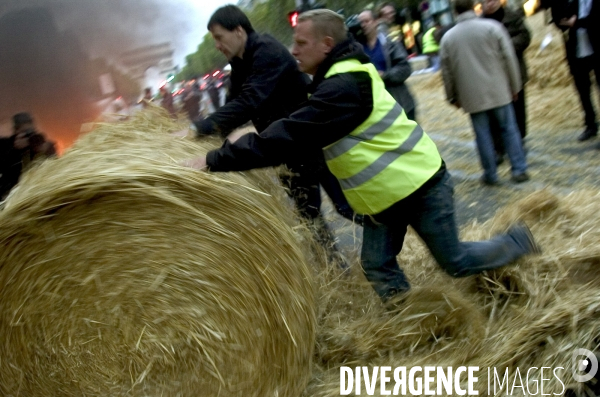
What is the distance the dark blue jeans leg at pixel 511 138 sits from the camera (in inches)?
216

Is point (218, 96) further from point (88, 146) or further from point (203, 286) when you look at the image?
point (203, 286)

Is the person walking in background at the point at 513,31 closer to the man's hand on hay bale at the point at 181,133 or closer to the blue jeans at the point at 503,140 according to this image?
the blue jeans at the point at 503,140

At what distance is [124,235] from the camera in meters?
2.55

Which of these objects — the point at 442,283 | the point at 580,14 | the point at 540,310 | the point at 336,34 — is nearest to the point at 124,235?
the point at 336,34

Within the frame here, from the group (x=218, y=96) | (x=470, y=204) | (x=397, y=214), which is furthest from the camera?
(x=218, y=96)

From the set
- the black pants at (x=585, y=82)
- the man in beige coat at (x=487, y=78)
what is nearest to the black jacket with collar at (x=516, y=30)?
the black pants at (x=585, y=82)

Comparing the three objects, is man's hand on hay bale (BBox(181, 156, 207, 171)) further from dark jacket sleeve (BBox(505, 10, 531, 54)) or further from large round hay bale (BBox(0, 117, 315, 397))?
dark jacket sleeve (BBox(505, 10, 531, 54))

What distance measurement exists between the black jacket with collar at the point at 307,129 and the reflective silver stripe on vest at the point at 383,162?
0.21 meters

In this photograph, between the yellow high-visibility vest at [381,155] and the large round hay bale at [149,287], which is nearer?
the large round hay bale at [149,287]

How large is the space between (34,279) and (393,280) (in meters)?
1.65

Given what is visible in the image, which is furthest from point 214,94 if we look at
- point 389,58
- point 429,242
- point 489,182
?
point 429,242

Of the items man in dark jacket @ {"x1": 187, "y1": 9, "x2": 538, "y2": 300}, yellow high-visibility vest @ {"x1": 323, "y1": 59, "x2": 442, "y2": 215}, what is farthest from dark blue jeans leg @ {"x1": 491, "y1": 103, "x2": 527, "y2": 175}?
yellow high-visibility vest @ {"x1": 323, "y1": 59, "x2": 442, "y2": 215}

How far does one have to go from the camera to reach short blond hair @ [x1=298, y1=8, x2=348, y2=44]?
9.29 feet

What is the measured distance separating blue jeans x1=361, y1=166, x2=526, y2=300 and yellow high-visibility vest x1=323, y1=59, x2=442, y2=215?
0.27ft
